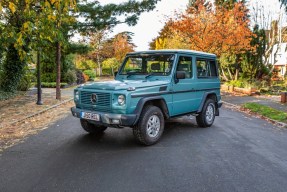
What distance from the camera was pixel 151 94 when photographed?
5.71 metres

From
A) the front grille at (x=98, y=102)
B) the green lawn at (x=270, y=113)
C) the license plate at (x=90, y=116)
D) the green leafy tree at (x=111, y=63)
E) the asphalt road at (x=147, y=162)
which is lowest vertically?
the asphalt road at (x=147, y=162)

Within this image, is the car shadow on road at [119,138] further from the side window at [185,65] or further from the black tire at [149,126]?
the side window at [185,65]

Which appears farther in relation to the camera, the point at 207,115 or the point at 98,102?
the point at 207,115

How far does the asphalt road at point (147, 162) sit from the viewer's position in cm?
381

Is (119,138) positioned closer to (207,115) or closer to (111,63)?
(207,115)

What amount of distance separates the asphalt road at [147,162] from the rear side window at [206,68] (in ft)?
5.46

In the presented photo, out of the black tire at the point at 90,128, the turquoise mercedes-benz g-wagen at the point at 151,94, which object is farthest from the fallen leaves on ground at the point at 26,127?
the turquoise mercedes-benz g-wagen at the point at 151,94

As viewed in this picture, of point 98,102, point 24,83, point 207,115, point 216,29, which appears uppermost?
point 216,29

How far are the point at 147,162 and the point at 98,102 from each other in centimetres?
175

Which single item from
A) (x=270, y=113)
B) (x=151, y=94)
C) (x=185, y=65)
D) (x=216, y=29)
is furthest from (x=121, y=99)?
(x=216, y=29)

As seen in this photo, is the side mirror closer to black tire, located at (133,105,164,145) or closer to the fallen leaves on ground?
black tire, located at (133,105,164,145)

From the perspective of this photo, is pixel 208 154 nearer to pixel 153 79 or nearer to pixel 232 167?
pixel 232 167

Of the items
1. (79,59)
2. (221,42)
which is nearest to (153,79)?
(221,42)

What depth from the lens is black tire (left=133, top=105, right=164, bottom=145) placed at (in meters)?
5.56
